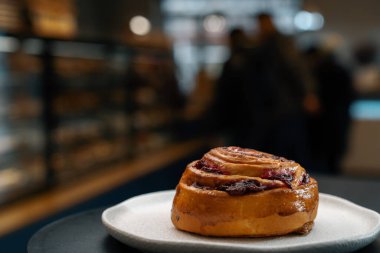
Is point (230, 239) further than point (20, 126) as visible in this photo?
No

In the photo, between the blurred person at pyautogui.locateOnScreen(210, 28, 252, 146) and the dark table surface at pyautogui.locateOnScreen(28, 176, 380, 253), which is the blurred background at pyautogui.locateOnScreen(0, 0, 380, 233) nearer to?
the blurred person at pyautogui.locateOnScreen(210, 28, 252, 146)

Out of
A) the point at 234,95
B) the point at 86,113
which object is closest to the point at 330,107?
the point at 234,95

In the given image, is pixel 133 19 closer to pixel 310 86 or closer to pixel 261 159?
pixel 310 86

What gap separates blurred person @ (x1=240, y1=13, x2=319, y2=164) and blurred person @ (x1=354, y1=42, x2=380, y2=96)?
3.40 meters

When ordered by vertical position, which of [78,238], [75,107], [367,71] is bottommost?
[367,71]

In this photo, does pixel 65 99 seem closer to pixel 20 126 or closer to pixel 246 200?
pixel 20 126

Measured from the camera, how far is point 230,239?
35.1 inches

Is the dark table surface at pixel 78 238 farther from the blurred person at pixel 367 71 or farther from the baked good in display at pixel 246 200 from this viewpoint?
the blurred person at pixel 367 71

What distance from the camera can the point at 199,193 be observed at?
0.93 meters

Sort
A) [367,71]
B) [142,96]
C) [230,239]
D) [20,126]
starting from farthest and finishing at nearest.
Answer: [367,71] < [142,96] < [20,126] < [230,239]

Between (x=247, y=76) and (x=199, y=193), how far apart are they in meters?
3.12

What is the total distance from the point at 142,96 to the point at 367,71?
398 centimetres

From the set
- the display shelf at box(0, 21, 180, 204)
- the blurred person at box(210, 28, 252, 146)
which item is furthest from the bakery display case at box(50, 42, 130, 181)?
the blurred person at box(210, 28, 252, 146)

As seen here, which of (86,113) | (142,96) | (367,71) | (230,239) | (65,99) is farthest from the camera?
(367,71)
